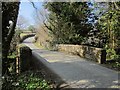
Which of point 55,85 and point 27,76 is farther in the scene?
point 27,76

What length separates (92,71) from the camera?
34.6ft

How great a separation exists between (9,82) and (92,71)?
427 centimetres

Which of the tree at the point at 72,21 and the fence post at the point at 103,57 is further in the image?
the tree at the point at 72,21

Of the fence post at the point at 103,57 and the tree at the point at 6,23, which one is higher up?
the tree at the point at 6,23

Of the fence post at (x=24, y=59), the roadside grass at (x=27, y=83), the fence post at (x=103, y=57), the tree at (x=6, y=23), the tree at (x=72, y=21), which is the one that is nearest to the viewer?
the roadside grass at (x=27, y=83)

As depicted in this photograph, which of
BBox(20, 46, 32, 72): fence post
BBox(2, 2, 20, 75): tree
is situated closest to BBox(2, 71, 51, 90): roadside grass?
BBox(2, 2, 20, 75): tree

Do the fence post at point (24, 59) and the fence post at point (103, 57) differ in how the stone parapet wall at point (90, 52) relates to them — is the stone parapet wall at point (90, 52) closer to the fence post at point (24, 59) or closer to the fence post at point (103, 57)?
the fence post at point (103, 57)

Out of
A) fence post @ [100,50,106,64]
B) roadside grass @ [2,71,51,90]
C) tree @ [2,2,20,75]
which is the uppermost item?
tree @ [2,2,20,75]

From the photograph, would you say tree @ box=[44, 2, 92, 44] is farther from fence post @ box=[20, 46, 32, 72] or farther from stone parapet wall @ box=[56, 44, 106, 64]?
fence post @ box=[20, 46, 32, 72]

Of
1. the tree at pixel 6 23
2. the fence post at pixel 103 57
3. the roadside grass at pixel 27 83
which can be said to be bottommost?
the roadside grass at pixel 27 83

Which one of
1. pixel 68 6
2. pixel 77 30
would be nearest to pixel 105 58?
pixel 68 6

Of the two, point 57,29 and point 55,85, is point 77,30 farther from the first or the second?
point 55,85

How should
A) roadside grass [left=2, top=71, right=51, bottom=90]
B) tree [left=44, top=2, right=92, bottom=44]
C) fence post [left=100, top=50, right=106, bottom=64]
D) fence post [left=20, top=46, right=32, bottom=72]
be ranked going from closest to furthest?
roadside grass [left=2, top=71, right=51, bottom=90] < fence post [left=20, top=46, right=32, bottom=72] < fence post [left=100, top=50, right=106, bottom=64] < tree [left=44, top=2, right=92, bottom=44]

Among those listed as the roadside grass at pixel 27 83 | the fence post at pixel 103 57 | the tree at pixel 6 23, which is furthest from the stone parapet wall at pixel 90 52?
the tree at pixel 6 23
